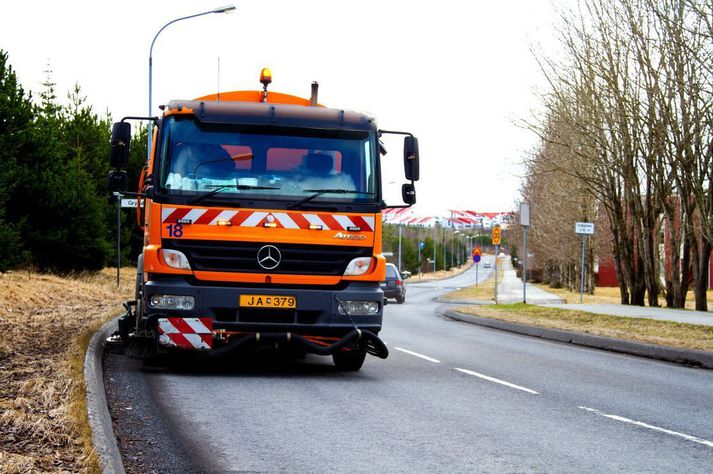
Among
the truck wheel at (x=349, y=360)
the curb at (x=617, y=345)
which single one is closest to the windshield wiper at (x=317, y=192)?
the truck wheel at (x=349, y=360)

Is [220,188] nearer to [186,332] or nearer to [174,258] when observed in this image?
[174,258]

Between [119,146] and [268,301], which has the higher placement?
[119,146]

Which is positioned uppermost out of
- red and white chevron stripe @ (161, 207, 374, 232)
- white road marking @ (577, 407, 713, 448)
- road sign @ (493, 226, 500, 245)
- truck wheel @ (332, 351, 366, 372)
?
road sign @ (493, 226, 500, 245)

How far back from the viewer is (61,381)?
895 cm

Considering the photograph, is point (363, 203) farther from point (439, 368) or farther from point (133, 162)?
point (133, 162)

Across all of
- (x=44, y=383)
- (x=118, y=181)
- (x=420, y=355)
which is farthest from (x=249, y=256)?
(x=420, y=355)

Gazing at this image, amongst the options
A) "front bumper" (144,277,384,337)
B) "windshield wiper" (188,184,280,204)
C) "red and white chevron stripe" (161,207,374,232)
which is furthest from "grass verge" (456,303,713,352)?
"windshield wiper" (188,184,280,204)

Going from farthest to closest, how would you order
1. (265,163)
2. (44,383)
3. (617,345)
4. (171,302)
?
1. (617,345)
2. (265,163)
3. (171,302)
4. (44,383)

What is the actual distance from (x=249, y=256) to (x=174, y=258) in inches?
31.2

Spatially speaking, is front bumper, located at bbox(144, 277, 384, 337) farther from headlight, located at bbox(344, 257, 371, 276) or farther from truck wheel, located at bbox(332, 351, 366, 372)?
truck wheel, located at bbox(332, 351, 366, 372)

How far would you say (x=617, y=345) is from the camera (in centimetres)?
1708

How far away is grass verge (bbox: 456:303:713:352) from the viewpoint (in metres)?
17.0

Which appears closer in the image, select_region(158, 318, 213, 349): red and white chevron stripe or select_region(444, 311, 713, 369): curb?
select_region(158, 318, 213, 349): red and white chevron stripe

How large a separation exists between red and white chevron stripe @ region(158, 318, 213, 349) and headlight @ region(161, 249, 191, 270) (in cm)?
57
